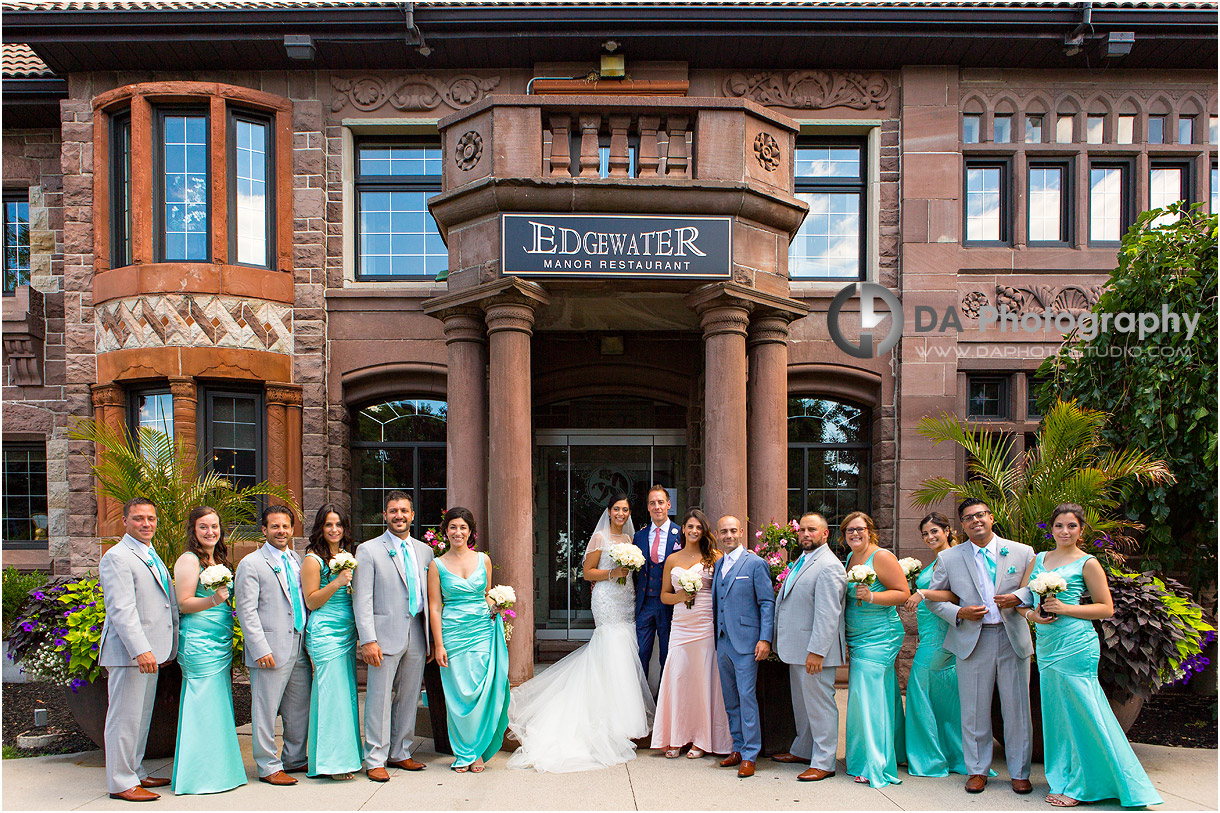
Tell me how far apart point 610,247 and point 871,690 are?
13.5 feet

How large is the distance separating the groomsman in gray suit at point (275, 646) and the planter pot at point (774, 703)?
129 inches

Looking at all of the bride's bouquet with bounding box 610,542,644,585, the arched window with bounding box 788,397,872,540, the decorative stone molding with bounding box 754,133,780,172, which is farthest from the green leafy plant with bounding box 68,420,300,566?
the arched window with bounding box 788,397,872,540

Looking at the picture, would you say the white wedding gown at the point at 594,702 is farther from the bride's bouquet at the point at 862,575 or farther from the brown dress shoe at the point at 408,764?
the bride's bouquet at the point at 862,575

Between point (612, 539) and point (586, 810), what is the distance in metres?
2.25

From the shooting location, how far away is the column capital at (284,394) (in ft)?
32.9

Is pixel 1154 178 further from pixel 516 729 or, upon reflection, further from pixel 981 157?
pixel 516 729

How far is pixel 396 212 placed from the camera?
10.8 metres

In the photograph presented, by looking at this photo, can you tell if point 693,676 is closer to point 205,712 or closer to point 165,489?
point 205,712

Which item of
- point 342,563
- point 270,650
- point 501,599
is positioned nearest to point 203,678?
point 270,650

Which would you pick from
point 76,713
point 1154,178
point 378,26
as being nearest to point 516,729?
point 76,713

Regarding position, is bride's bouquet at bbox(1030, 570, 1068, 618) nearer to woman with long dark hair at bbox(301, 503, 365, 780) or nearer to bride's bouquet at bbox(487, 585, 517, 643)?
bride's bouquet at bbox(487, 585, 517, 643)

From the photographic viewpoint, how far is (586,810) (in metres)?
5.09

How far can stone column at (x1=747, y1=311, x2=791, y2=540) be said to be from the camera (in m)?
7.95

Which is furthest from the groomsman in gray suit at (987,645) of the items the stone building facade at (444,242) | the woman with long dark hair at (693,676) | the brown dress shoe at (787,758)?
the stone building facade at (444,242)
